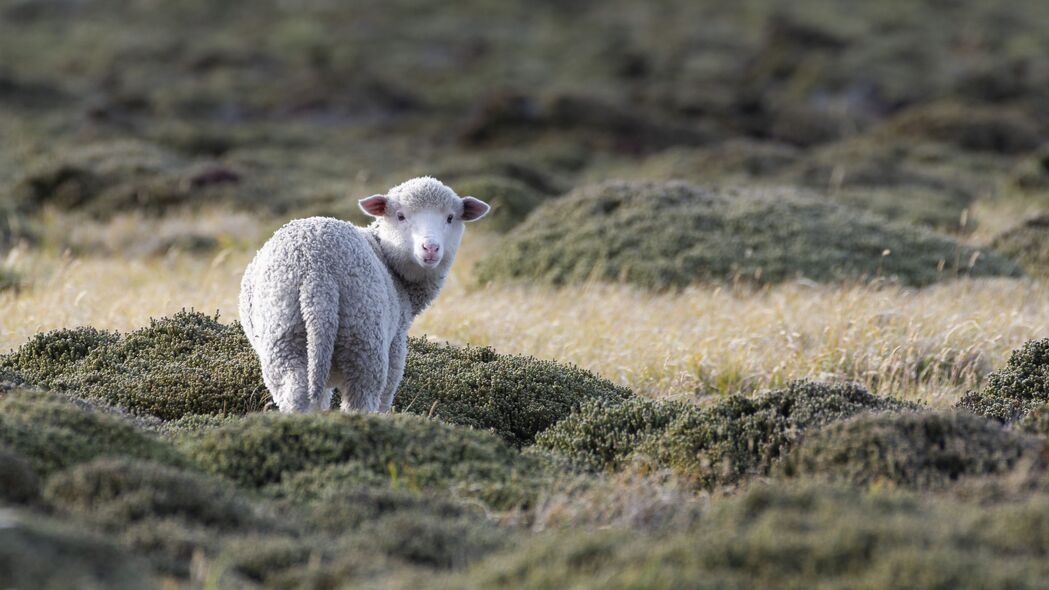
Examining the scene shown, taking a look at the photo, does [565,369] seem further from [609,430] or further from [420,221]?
[420,221]


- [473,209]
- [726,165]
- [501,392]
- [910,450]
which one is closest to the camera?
[910,450]

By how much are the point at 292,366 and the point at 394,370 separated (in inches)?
30.3

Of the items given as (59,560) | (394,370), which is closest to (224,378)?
(394,370)

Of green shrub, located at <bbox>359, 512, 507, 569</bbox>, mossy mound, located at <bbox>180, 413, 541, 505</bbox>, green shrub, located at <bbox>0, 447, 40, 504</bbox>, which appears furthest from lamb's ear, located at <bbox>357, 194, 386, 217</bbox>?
green shrub, located at <bbox>0, 447, 40, 504</bbox>

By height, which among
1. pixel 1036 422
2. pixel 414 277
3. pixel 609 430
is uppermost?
pixel 414 277

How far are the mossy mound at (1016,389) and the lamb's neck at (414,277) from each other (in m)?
3.44

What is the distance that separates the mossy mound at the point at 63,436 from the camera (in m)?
5.26

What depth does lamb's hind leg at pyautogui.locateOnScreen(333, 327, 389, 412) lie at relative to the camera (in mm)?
6445

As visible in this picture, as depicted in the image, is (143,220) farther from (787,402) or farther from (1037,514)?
(1037,514)

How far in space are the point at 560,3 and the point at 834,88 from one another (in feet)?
82.0

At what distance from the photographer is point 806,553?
421cm

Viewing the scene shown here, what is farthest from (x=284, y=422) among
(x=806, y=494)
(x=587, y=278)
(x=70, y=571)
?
(x=587, y=278)

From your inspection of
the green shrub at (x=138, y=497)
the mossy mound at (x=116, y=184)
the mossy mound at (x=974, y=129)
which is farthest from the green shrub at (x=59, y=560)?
the mossy mound at (x=974, y=129)

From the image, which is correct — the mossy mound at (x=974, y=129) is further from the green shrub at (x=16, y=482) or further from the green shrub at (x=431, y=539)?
the green shrub at (x=16, y=482)
